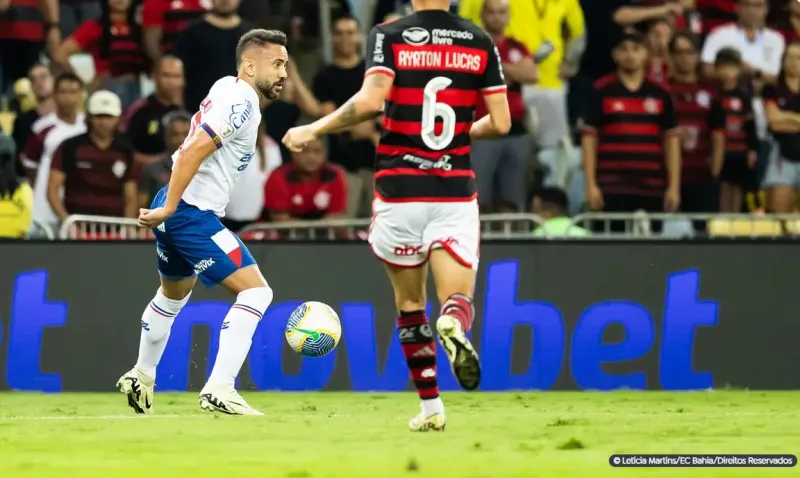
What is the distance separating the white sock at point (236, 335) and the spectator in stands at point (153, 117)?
5987 mm

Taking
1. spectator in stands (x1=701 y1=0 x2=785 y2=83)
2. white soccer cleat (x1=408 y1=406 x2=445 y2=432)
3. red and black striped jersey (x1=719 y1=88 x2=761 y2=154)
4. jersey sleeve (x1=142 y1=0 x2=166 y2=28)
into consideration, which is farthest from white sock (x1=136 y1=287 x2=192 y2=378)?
spectator in stands (x1=701 y1=0 x2=785 y2=83)

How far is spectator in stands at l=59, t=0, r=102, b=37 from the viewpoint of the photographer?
17.6m

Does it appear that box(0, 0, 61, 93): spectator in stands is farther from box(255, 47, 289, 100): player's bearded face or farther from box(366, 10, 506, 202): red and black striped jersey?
box(366, 10, 506, 202): red and black striped jersey

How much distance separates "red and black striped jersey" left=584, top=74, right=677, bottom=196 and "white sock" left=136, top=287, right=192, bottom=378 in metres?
6.26

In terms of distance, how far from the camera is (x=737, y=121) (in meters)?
16.8

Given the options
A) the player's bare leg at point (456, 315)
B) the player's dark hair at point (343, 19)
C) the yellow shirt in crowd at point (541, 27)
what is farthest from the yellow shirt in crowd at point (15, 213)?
the player's bare leg at point (456, 315)

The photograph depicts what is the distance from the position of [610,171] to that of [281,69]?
6.17 meters

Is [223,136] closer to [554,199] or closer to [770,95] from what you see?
[554,199]

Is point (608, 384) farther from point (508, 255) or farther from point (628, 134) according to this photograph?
point (628, 134)

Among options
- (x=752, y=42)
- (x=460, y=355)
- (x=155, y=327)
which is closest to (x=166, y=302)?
(x=155, y=327)

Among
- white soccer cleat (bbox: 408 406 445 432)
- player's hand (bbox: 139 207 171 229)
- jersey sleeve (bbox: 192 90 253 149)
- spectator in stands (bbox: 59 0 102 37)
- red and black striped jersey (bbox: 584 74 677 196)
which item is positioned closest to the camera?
white soccer cleat (bbox: 408 406 445 432)

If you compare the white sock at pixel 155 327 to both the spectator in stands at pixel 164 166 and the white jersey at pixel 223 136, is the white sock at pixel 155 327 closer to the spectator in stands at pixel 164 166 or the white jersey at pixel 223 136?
the white jersey at pixel 223 136

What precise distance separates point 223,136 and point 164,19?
23.6 feet

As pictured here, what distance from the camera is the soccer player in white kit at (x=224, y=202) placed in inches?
389
